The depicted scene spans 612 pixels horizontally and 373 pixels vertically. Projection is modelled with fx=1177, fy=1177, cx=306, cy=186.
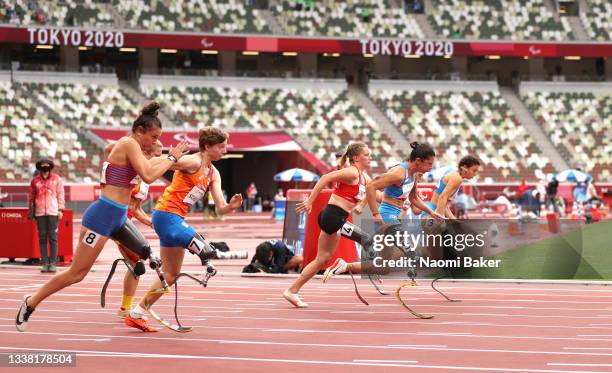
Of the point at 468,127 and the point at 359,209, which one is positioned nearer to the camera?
the point at 359,209

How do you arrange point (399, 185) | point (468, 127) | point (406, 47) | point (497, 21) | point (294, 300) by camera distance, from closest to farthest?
point (294, 300), point (399, 185), point (468, 127), point (406, 47), point (497, 21)

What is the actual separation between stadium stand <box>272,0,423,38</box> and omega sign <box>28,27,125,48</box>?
972 centimetres

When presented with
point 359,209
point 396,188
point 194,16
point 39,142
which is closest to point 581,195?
point 39,142

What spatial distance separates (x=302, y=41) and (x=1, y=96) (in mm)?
15683

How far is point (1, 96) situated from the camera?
53125 millimetres

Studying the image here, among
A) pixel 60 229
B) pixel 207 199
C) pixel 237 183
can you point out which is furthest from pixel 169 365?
pixel 237 183

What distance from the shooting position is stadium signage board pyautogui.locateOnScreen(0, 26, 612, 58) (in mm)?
55812

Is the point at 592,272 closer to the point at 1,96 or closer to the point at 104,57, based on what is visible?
the point at 1,96

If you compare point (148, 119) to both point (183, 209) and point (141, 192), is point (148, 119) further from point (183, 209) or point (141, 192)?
point (141, 192)

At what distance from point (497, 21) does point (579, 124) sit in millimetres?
7840

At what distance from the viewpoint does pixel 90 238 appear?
1053 cm

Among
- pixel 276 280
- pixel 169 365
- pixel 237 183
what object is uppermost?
pixel 169 365

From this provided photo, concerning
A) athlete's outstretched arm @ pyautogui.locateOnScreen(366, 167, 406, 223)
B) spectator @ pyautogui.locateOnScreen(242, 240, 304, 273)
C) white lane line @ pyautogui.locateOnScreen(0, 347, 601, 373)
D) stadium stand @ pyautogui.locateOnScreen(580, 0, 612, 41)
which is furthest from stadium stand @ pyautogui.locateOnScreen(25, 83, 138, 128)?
white lane line @ pyautogui.locateOnScreen(0, 347, 601, 373)

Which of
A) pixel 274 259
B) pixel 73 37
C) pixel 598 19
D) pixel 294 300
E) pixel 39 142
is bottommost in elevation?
pixel 39 142
